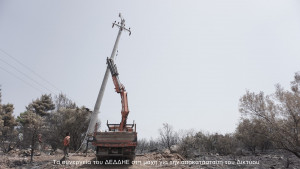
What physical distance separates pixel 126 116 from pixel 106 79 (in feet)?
26.8

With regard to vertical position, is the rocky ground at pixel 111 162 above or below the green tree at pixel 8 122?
below

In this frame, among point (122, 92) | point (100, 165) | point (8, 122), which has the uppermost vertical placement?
point (122, 92)

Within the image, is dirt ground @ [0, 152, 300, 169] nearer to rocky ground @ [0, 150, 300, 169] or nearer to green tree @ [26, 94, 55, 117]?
rocky ground @ [0, 150, 300, 169]

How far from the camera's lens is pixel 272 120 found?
14.6 metres

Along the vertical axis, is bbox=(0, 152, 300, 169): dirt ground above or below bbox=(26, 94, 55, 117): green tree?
below

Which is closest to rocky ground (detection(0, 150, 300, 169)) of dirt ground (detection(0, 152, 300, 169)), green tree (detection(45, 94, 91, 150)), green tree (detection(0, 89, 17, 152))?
dirt ground (detection(0, 152, 300, 169))

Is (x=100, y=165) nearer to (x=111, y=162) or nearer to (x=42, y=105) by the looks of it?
(x=111, y=162)

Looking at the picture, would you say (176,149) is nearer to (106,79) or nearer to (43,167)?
(106,79)

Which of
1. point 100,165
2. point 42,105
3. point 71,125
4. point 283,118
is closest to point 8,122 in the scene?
point 42,105

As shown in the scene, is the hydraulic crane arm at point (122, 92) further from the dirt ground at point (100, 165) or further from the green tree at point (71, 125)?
the green tree at point (71, 125)

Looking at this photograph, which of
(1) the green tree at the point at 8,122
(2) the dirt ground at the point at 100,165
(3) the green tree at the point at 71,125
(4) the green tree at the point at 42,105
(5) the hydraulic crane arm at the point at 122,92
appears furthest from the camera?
(4) the green tree at the point at 42,105

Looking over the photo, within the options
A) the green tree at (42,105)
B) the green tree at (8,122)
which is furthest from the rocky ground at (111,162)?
the green tree at (42,105)

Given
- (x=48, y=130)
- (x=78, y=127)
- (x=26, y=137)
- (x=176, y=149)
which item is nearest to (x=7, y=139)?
(x=26, y=137)

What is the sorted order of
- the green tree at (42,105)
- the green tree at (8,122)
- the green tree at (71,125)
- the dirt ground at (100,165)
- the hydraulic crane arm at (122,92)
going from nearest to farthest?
1. the dirt ground at (100,165)
2. the hydraulic crane arm at (122,92)
3. the green tree at (71,125)
4. the green tree at (8,122)
5. the green tree at (42,105)
